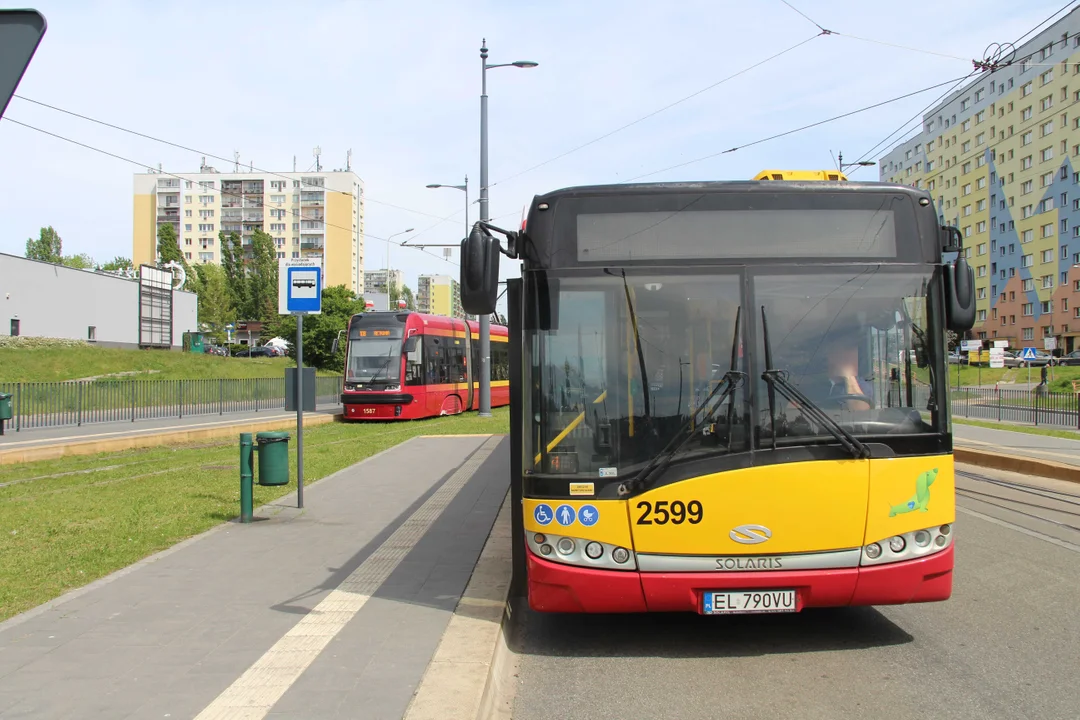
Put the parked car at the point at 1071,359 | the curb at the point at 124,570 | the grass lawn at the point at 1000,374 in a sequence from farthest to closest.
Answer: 1. the parked car at the point at 1071,359
2. the grass lawn at the point at 1000,374
3. the curb at the point at 124,570

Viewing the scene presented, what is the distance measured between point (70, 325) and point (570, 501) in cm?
5205

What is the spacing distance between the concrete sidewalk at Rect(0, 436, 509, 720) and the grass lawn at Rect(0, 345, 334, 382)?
102ft

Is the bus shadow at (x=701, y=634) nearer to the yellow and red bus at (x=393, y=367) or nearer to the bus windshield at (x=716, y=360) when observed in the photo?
the bus windshield at (x=716, y=360)

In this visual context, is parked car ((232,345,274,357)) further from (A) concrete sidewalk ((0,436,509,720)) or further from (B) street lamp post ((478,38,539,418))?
(A) concrete sidewalk ((0,436,509,720))

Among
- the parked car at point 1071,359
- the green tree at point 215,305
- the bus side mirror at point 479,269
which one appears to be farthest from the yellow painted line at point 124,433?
the green tree at point 215,305

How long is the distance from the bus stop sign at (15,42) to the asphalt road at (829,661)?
3369 millimetres

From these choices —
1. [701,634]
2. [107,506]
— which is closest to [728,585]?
[701,634]

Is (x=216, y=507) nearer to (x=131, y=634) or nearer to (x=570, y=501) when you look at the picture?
(x=131, y=634)

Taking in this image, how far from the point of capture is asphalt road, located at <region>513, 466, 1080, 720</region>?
431 centimetres

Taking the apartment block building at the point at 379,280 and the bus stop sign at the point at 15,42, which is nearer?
the bus stop sign at the point at 15,42

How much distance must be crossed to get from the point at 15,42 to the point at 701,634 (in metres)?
4.80

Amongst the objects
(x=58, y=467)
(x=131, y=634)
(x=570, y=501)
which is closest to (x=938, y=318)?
(x=570, y=501)

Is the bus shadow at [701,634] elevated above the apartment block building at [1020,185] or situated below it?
below

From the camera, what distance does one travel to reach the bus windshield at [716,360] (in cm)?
502
